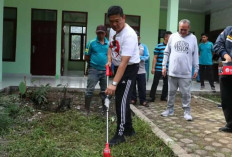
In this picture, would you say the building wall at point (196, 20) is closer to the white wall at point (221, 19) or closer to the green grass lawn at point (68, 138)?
the white wall at point (221, 19)

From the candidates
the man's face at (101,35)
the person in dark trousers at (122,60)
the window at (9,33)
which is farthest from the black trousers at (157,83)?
the window at (9,33)

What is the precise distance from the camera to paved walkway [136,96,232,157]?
10.9ft

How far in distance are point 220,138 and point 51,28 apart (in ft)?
28.3

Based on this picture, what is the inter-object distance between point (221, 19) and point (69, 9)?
286 inches

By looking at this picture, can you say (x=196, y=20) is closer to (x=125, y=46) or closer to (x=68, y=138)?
(x=125, y=46)

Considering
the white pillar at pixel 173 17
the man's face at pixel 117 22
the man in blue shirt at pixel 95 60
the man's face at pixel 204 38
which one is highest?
the white pillar at pixel 173 17

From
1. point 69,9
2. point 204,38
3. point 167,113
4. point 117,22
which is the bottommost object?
point 167,113

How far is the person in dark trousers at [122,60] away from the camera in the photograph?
3159mm

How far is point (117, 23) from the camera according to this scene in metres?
3.19

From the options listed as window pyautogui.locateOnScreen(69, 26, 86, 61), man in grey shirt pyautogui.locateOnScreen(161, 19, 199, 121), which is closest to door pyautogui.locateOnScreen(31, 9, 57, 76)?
window pyautogui.locateOnScreen(69, 26, 86, 61)

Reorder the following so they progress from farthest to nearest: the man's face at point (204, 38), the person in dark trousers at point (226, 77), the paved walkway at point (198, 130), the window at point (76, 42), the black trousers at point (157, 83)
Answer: the window at point (76, 42) → the man's face at point (204, 38) → the black trousers at point (157, 83) → the person in dark trousers at point (226, 77) → the paved walkway at point (198, 130)

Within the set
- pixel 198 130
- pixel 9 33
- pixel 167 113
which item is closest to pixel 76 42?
pixel 9 33

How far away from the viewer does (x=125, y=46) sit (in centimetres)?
318

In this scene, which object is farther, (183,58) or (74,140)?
(183,58)
